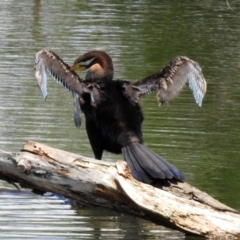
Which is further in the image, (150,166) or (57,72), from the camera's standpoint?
(57,72)

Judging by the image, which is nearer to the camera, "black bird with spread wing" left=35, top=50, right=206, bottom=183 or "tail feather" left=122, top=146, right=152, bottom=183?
"tail feather" left=122, top=146, right=152, bottom=183

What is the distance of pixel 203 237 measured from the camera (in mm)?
6191

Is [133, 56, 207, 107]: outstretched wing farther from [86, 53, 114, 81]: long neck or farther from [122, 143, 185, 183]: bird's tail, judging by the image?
[122, 143, 185, 183]: bird's tail

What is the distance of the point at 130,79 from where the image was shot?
11945mm

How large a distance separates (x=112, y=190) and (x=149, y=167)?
444 mm

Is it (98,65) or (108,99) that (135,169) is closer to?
(108,99)

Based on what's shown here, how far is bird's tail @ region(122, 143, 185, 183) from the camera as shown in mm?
6605

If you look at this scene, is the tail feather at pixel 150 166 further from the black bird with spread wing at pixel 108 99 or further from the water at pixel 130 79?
the water at pixel 130 79

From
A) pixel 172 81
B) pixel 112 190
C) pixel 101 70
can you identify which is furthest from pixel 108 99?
pixel 112 190

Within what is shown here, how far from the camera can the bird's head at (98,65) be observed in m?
7.52

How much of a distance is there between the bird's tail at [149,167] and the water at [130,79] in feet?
1.22

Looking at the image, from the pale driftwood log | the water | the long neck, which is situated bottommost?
the water

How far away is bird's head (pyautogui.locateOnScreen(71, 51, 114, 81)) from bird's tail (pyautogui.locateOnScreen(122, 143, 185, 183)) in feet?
2.71

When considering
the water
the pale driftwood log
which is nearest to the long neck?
the water
